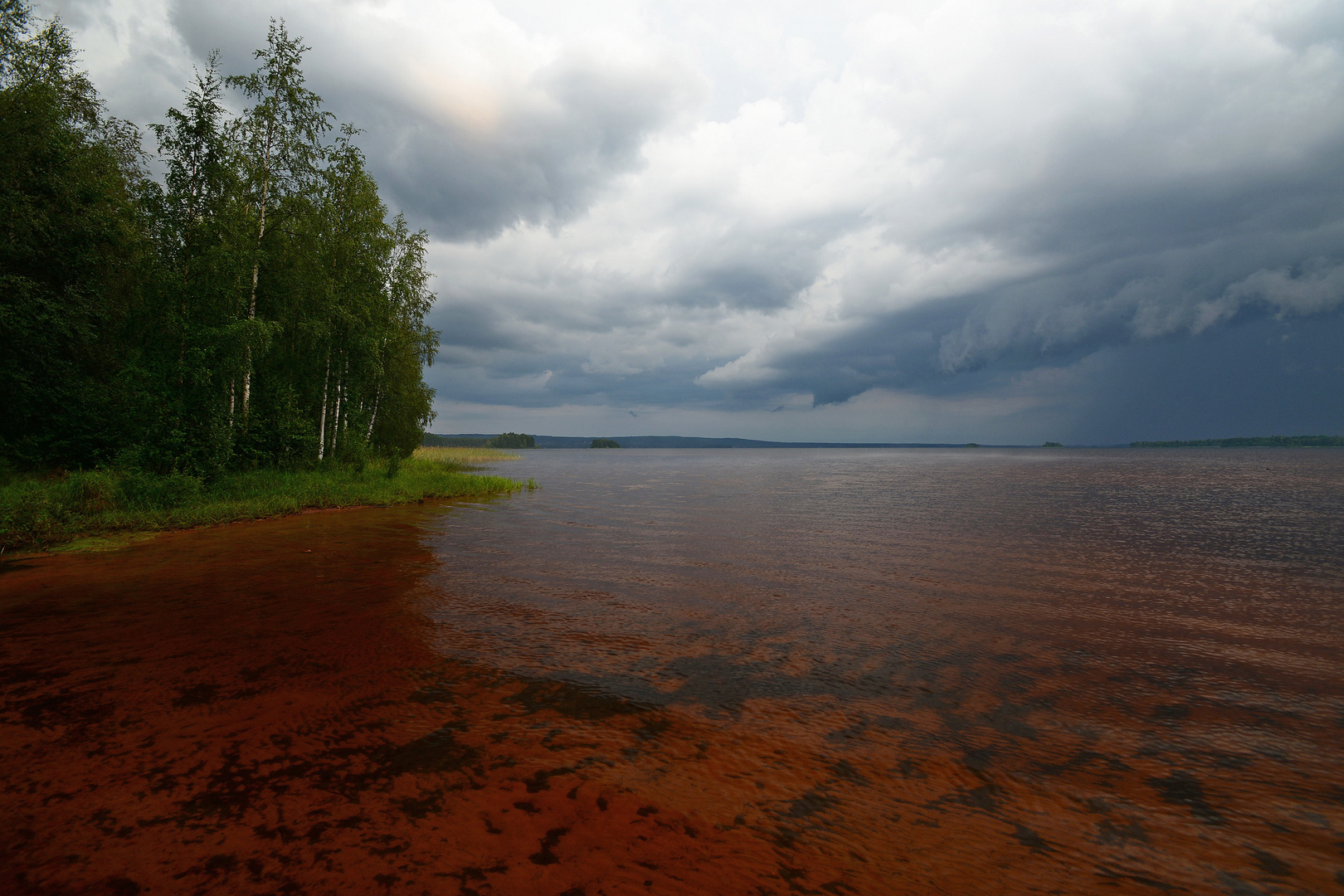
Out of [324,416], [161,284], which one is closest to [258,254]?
[161,284]

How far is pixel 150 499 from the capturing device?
1820cm

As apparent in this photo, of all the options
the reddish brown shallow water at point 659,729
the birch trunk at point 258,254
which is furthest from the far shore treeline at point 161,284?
the reddish brown shallow water at point 659,729

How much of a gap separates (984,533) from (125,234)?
35180 millimetres

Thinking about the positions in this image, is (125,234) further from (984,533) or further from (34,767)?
(984,533)

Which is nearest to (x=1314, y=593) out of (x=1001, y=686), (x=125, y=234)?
(x=1001, y=686)

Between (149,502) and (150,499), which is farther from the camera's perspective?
(150,499)

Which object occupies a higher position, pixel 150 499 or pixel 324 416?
pixel 324 416

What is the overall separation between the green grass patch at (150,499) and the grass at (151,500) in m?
0.02

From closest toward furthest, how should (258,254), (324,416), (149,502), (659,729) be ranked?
(659,729)
(149,502)
(258,254)
(324,416)

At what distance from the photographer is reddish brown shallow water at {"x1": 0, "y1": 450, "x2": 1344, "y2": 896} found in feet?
13.4

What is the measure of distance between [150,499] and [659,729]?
2119 centimetres

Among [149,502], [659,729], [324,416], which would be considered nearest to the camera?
[659,729]

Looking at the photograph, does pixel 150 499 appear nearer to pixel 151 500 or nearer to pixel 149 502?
pixel 151 500

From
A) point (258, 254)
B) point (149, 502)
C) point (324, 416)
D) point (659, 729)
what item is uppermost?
point (258, 254)
